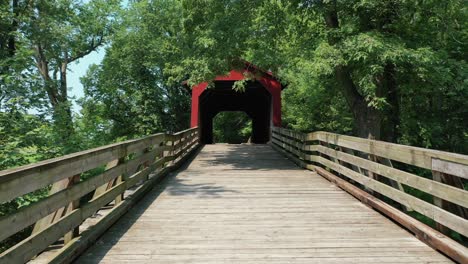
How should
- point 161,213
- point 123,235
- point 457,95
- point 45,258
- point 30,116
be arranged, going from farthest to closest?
1. point 457,95
2. point 30,116
3. point 161,213
4. point 123,235
5. point 45,258

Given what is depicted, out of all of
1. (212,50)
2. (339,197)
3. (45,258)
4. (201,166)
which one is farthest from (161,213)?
(212,50)

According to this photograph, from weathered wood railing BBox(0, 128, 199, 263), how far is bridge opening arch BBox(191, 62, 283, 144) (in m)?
8.55

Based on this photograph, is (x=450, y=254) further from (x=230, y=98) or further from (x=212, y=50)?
(x=230, y=98)

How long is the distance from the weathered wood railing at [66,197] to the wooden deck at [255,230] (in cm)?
19

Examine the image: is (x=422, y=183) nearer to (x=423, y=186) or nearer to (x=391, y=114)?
(x=423, y=186)

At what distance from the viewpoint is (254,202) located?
592 centimetres

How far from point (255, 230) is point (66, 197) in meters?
1.97

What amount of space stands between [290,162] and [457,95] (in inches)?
224

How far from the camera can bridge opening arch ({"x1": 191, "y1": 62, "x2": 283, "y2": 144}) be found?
17.8 meters

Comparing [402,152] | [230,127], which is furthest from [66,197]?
[230,127]

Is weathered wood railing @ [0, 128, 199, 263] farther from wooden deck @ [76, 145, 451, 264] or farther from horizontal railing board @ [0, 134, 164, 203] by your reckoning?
wooden deck @ [76, 145, 451, 264]

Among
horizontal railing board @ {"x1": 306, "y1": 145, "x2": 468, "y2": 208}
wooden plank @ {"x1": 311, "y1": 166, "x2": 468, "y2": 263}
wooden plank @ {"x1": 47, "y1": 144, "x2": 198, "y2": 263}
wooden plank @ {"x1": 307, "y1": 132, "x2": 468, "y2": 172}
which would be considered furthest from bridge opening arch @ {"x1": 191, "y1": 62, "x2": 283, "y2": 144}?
wooden plank @ {"x1": 311, "y1": 166, "x2": 468, "y2": 263}

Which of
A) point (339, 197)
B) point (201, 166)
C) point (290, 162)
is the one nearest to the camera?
point (339, 197)

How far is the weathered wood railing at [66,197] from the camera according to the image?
271 cm
